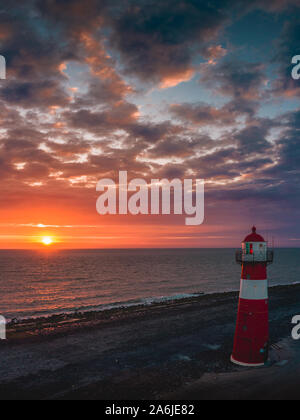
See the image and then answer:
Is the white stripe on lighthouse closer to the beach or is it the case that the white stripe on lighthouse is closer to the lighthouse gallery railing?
the lighthouse gallery railing

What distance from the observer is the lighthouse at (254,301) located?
1317 cm

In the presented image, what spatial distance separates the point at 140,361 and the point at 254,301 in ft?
21.3

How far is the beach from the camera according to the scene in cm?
1175

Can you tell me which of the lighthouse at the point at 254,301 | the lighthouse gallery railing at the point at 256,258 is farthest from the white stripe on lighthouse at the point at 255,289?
the lighthouse gallery railing at the point at 256,258

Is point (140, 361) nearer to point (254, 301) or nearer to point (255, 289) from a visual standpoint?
point (254, 301)

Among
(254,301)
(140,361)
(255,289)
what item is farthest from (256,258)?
(140,361)

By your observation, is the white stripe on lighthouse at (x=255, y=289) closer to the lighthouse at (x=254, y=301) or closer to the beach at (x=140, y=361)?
the lighthouse at (x=254, y=301)

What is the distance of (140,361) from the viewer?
1523 centimetres

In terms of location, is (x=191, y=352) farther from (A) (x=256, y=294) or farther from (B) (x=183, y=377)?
(A) (x=256, y=294)

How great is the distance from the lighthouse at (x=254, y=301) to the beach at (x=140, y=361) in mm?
871

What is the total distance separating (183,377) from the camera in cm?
1309

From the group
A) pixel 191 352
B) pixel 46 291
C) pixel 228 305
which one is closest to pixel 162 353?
pixel 191 352

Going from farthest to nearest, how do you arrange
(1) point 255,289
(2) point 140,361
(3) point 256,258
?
(2) point 140,361, (1) point 255,289, (3) point 256,258
